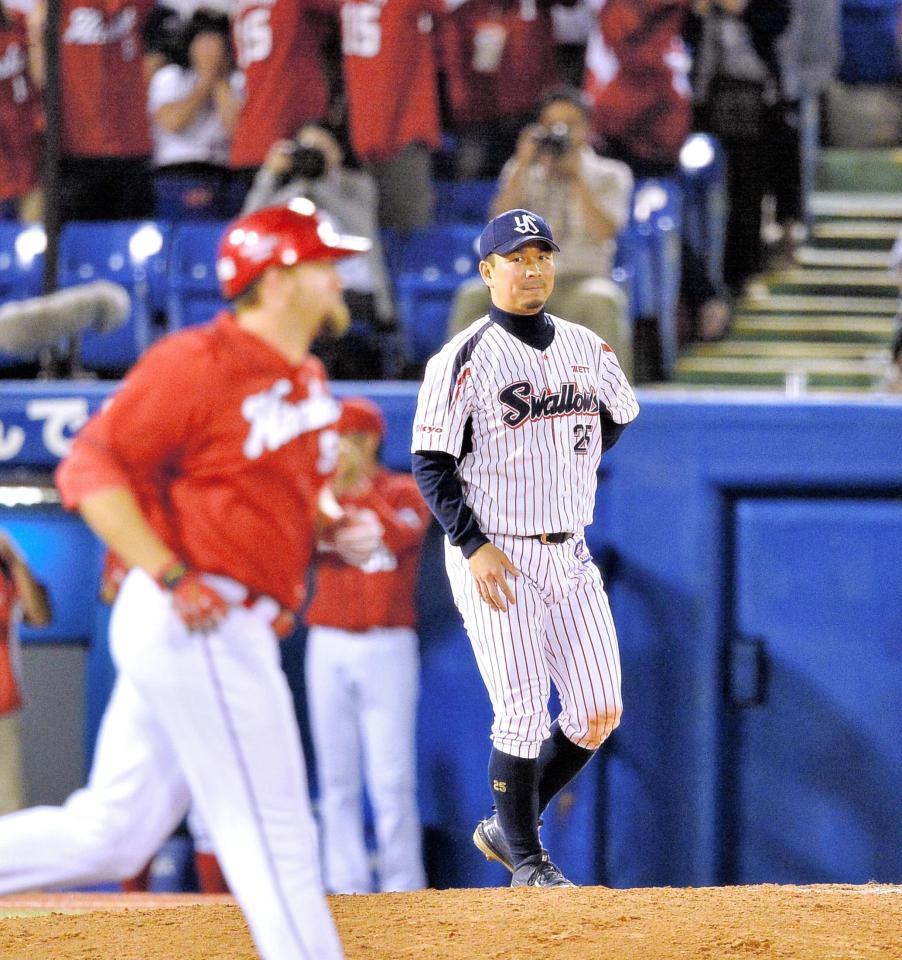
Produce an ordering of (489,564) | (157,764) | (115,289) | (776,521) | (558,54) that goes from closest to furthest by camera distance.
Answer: (489,564) → (157,764) → (776,521) → (115,289) → (558,54)

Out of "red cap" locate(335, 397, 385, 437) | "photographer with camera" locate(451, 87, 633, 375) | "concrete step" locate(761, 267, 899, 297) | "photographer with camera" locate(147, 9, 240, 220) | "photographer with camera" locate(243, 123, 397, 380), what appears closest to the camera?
"photographer with camera" locate(451, 87, 633, 375)

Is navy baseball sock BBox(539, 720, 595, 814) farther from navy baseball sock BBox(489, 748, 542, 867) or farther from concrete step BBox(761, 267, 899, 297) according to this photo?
concrete step BBox(761, 267, 899, 297)

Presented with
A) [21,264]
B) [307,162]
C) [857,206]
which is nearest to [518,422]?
[307,162]

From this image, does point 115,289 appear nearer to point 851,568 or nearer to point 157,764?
point 851,568

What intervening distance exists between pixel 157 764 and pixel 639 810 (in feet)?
6.98

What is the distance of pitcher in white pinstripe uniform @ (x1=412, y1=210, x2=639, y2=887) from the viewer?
2.31 metres

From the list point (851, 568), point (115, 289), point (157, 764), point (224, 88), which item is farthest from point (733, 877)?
point (224, 88)

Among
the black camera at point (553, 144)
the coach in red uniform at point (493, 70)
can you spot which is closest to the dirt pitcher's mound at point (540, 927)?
the black camera at point (553, 144)

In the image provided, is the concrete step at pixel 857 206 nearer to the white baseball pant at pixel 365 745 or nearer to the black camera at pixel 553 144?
the black camera at pixel 553 144

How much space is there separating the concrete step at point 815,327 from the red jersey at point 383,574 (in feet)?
8.45

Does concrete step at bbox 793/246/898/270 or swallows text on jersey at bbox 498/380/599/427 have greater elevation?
swallows text on jersey at bbox 498/380/599/427

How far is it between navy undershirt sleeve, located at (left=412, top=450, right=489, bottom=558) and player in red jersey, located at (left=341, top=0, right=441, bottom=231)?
10.7ft

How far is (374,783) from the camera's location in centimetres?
446

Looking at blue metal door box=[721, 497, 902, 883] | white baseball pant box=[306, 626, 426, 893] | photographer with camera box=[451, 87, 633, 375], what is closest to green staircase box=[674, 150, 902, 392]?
blue metal door box=[721, 497, 902, 883]
